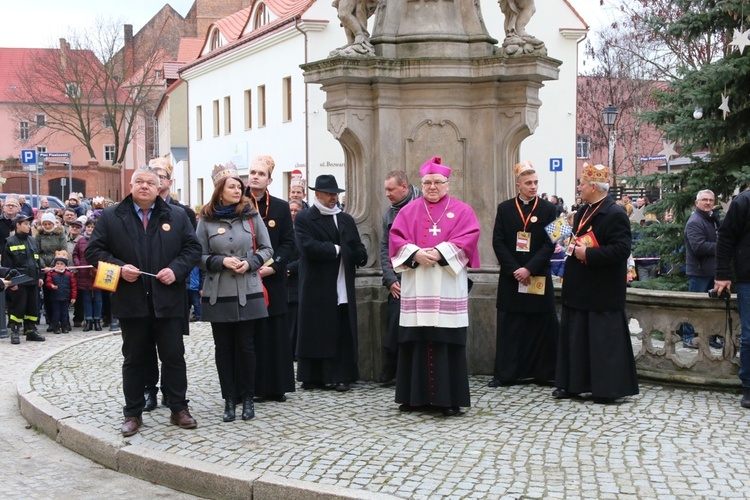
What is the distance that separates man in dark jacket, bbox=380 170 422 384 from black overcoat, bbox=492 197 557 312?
0.86 metres

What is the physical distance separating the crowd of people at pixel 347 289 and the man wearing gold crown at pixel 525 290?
0.01m

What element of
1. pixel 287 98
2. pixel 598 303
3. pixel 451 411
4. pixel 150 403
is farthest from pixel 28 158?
pixel 598 303

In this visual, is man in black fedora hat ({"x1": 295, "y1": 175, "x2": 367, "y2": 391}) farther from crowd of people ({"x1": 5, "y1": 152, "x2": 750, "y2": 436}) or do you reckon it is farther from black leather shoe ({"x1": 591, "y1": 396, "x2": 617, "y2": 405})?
black leather shoe ({"x1": 591, "y1": 396, "x2": 617, "y2": 405})

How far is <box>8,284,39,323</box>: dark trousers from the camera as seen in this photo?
48.7ft

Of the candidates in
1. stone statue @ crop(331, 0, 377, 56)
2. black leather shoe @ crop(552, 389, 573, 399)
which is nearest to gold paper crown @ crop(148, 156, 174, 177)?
stone statue @ crop(331, 0, 377, 56)

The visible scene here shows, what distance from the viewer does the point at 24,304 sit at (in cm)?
1488

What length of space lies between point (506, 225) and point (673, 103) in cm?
483

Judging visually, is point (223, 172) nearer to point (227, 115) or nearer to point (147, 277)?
point (147, 277)

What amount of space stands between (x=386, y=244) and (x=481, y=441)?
8.47ft

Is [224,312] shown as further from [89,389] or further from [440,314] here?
[89,389]

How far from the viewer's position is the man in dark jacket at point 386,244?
8.97 metres

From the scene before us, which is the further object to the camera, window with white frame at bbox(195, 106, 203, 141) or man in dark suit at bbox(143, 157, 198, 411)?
window with white frame at bbox(195, 106, 203, 141)

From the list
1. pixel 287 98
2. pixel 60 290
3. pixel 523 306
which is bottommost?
pixel 60 290

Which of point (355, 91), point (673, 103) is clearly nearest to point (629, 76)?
point (673, 103)
